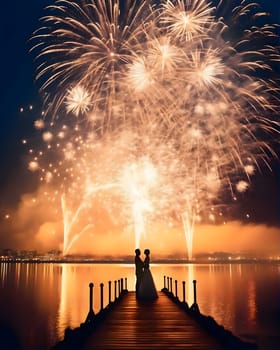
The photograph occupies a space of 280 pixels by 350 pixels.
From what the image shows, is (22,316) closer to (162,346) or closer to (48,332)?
(48,332)

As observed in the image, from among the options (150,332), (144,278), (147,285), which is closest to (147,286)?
(147,285)

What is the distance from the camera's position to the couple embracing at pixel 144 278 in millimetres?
17734

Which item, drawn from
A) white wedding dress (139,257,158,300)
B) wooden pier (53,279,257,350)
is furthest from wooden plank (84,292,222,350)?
white wedding dress (139,257,158,300)

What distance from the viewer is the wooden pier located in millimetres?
9250

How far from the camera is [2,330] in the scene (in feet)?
96.2

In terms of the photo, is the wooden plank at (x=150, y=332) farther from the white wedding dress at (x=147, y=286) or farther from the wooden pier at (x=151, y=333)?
the white wedding dress at (x=147, y=286)

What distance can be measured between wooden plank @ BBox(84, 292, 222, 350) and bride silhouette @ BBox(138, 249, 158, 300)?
1720 millimetres

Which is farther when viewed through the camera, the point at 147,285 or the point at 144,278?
the point at 147,285

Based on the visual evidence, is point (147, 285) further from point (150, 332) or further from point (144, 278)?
point (150, 332)

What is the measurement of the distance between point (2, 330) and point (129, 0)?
70.1 feet

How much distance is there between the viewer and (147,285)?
18406 mm

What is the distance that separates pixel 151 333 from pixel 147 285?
24.5 feet

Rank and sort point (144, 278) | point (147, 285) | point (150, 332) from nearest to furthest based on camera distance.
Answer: point (150, 332), point (144, 278), point (147, 285)

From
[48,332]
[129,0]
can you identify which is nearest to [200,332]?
[129,0]
